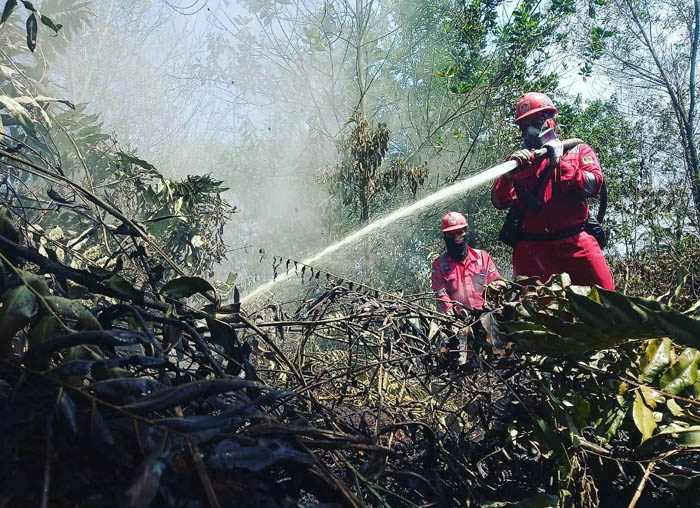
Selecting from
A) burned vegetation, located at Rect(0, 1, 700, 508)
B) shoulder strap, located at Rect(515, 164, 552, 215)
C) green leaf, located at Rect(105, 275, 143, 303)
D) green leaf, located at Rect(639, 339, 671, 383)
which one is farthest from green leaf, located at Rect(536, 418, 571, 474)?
shoulder strap, located at Rect(515, 164, 552, 215)

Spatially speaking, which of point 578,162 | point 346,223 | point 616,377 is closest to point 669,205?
point 578,162

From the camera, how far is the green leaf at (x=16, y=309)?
30.9 inches

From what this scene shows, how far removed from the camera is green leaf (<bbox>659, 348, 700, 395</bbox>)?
1.15 meters

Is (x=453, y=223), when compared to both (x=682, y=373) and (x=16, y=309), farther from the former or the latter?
(x=16, y=309)

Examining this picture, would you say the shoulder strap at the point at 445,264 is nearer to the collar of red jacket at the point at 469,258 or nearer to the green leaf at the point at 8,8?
the collar of red jacket at the point at 469,258

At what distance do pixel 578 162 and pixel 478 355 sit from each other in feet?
8.86

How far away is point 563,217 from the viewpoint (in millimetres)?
3438

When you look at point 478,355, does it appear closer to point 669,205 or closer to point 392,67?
point 669,205

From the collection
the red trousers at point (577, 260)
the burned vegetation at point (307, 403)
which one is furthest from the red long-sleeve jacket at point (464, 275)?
the burned vegetation at point (307, 403)

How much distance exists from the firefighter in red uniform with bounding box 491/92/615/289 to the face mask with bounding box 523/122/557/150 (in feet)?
0.41

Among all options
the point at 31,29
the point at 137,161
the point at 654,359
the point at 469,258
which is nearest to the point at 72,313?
the point at 654,359

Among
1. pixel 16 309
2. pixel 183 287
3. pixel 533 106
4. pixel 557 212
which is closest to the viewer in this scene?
pixel 16 309

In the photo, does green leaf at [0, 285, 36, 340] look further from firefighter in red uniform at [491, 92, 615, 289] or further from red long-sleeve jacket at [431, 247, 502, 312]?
red long-sleeve jacket at [431, 247, 502, 312]

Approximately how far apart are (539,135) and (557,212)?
2.13 ft
